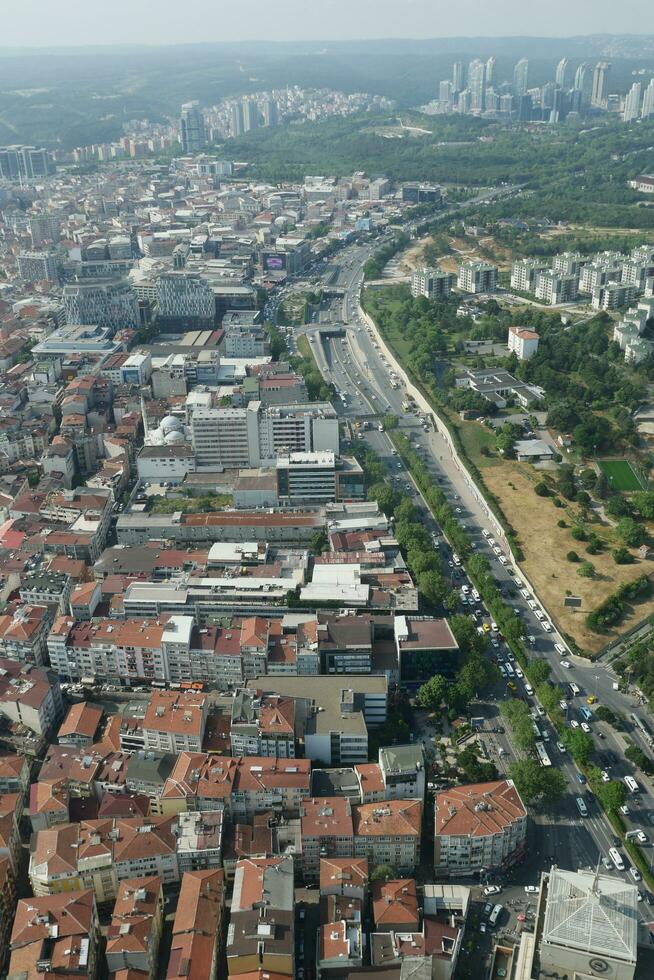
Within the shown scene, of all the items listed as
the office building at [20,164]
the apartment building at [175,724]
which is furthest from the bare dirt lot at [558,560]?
the office building at [20,164]

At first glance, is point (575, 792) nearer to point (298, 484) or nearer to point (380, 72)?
point (298, 484)

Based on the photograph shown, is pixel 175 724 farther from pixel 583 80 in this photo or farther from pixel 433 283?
pixel 583 80

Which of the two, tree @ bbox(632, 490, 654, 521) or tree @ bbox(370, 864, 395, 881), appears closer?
tree @ bbox(370, 864, 395, 881)

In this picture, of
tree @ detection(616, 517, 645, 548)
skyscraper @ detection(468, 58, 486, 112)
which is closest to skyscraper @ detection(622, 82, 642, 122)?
skyscraper @ detection(468, 58, 486, 112)

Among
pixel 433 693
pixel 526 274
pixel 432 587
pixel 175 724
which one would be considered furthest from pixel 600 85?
pixel 175 724

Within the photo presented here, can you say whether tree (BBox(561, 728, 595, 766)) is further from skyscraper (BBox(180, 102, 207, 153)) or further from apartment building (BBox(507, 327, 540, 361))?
skyscraper (BBox(180, 102, 207, 153))

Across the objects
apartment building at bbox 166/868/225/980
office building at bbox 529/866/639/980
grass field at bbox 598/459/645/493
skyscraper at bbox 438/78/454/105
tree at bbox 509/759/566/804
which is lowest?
grass field at bbox 598/459/645/493

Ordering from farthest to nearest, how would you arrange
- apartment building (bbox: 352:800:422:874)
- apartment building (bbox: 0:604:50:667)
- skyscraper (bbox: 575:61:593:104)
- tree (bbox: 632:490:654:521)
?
skyscraper (bbox: 575:61:593:104) → tree (bbox: 632:490:654:521) → apartment building (bbox: 0:604:50:667) → apartment building (bbox: 352:800:422:874)
